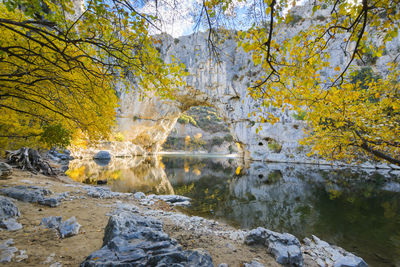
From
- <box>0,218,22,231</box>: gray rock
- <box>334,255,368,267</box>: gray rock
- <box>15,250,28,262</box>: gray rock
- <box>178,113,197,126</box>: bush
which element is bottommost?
<box>334,255,368,267</box>: gray rock

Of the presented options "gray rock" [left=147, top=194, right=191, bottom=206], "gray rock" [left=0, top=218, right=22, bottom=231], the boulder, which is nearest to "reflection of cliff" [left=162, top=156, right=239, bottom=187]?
"gray rock" [left=147, top=194, right=191, bottom=206]

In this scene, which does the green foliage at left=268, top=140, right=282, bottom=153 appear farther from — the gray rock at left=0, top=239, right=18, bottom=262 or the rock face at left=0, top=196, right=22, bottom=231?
the gray rock at left=0, top=239, right=18, bottom=262

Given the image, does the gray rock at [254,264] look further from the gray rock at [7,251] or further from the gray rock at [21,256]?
the gray rock at [7,251]

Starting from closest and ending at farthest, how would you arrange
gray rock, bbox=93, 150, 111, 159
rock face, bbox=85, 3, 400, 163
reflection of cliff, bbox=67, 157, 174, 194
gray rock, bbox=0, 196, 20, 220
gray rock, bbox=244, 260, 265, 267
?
1. gray rock, bbox=244, 260, 265, 267
2. gray rock, bbox=0, 196, 20, 220
3. reflection of cliff, bbox=67, 157, 174, 194
4. rock face, bbox=85, 3, 400, 163
5. gray rock, bbox=93, 150, 111, 159

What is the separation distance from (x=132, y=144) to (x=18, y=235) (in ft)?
108

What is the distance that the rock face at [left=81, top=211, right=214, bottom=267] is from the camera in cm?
170

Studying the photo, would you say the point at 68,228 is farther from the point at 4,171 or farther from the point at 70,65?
the point at 4,171

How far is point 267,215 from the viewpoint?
6172mm

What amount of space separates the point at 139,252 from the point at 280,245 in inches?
101

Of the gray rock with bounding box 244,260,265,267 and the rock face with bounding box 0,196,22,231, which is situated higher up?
the rock face with bounding box 0,196,22,231

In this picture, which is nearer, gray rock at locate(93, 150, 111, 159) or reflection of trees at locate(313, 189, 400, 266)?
reflection of trees at locate(313, 189, 400, 266)

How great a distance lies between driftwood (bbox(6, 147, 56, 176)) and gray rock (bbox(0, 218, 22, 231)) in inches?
243

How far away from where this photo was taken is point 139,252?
1839mm

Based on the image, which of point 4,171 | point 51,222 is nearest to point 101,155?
point 4,171
